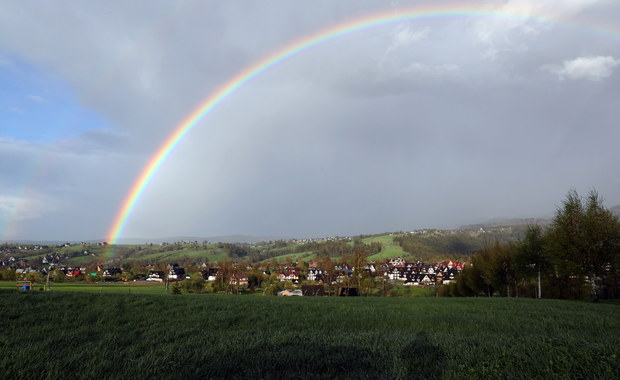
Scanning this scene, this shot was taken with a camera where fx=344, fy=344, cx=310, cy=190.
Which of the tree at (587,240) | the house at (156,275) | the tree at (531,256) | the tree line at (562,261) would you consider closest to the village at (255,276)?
the house at (156,275)

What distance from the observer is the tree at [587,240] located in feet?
101

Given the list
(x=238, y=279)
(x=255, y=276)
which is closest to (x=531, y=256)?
(x=238, y=279)

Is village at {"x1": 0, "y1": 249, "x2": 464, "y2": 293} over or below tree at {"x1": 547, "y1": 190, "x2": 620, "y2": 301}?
below

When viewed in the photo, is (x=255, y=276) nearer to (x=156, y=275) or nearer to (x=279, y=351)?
(x=156, y=275)

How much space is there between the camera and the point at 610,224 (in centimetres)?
3088

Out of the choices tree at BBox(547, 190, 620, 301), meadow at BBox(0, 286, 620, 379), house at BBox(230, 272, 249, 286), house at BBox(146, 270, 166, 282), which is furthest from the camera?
house at BBox(146, 270, 166, 282)

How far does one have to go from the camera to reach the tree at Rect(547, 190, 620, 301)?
30688 mm

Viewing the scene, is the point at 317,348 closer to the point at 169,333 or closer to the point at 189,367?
the point at 189,367

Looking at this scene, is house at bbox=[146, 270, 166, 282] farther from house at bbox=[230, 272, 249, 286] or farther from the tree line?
the tree line

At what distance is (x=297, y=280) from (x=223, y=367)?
437ft

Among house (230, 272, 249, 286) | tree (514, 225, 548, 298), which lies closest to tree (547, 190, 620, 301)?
tree (514, 225, 548, 298)

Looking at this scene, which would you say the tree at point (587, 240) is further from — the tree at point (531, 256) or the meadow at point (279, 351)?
the meadow at point (279, 351)

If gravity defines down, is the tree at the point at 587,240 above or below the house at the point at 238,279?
above

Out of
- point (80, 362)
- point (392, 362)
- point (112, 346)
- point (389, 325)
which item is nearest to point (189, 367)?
point (80, 362)
